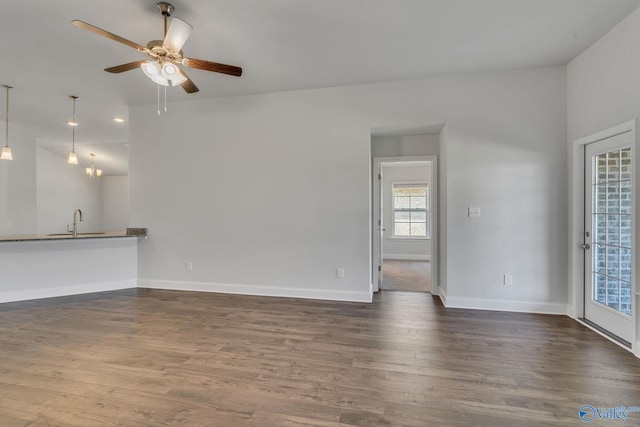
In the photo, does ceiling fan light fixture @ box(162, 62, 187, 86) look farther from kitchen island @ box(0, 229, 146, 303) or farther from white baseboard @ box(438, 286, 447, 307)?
white baseboard @ box(438, 286, 447, 307)

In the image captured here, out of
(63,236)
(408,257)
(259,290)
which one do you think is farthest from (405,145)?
(63,236)

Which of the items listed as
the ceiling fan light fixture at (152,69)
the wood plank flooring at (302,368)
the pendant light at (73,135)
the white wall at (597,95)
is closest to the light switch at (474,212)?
the white wall at (597,95)

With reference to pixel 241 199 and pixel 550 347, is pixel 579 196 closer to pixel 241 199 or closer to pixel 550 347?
pixel 550 347

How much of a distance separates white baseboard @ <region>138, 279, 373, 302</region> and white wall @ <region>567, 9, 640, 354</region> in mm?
2489

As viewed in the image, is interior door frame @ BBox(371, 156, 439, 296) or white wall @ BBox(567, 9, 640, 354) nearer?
white wall @ BBox(567, 9, 640, 354)

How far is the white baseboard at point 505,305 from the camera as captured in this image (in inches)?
130

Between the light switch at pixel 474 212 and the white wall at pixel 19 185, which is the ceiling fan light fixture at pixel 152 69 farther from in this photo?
the white wall at pixel 19 185

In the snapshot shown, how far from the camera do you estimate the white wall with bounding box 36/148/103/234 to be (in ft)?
22.1

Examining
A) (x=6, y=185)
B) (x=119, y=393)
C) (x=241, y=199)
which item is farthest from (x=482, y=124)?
(x=6, y=185)

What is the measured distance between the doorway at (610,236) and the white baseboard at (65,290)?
6.10m

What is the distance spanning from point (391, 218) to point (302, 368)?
19.8 ft

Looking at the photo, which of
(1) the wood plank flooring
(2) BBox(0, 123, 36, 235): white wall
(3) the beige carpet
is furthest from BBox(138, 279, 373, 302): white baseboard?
(2) BBox(0, 123, 36, 235): white wall

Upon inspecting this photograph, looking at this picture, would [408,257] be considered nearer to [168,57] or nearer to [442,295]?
[442,295]

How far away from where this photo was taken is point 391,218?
7684 mm
